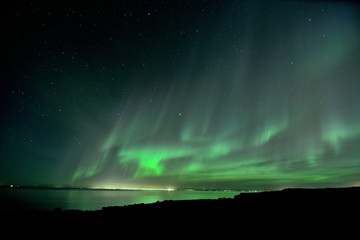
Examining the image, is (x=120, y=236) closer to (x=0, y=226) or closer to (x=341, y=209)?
(x=0, y=226)

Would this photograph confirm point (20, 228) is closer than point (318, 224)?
No

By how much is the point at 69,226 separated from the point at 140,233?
382 centimetres

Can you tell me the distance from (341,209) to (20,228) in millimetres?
14269

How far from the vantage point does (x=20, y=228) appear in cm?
852

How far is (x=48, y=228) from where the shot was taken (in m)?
8.27

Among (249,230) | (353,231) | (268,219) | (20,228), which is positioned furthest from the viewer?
(20,228)

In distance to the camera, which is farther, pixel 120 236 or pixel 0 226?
pixel 0 226

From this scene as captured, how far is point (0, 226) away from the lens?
8.94 m

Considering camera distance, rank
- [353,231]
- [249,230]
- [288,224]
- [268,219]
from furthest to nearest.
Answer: [268,219]
[288,224]
[249,230]
[353,231]

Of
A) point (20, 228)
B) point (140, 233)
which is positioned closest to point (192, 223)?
point (140, 233)

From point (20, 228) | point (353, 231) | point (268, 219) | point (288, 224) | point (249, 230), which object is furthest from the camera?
point (20, 228)

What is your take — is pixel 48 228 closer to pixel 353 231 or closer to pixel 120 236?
pixel 120 236

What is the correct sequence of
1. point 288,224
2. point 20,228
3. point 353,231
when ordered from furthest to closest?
point 20,228 → point 288,224 → point 353,231

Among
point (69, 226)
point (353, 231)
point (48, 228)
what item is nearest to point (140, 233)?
point (69, 226)
